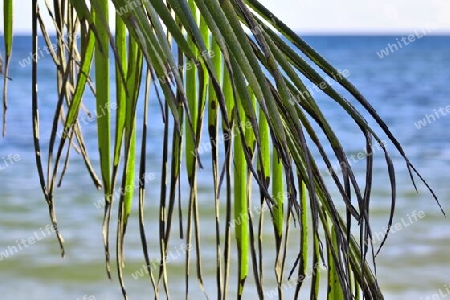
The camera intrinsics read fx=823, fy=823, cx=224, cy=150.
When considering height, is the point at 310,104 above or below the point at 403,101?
below

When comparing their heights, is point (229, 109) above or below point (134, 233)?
above

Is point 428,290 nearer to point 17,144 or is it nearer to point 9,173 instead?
point 9,173

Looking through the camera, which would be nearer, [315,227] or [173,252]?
[315,227]

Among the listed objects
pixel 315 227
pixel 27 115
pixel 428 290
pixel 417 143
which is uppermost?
pixel 27 115

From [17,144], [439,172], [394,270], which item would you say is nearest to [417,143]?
[439,172]

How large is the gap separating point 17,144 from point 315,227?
8501 millimetres

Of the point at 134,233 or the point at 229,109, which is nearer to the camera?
the point at 229,109

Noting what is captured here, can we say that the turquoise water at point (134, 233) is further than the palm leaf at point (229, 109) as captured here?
Result: Yes

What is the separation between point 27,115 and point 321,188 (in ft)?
38.6

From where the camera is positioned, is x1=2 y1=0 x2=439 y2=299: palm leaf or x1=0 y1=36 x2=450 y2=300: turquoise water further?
x1=0 y1=36 x2=450 y2=300: turquoise water

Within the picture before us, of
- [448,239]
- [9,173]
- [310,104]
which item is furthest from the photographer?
[9,173]

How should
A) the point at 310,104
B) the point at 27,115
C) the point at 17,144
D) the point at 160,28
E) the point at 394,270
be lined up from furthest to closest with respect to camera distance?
1. the point at 27,115
2. the point at 17,144
3. the point at 394,270
4. the point at 310,104
5. the point at 160,28

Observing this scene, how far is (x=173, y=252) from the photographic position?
4238 millimetres

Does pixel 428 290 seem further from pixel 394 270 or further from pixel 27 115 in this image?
pixel 27 115
